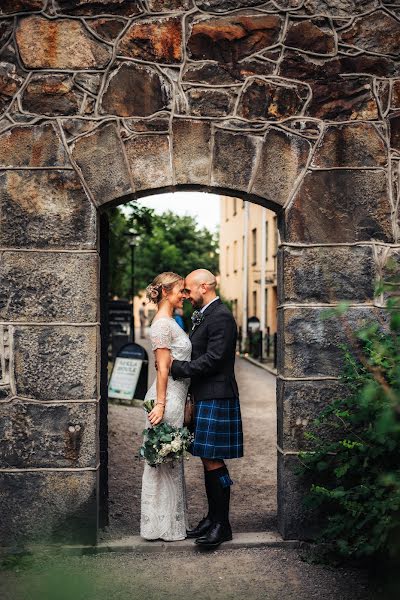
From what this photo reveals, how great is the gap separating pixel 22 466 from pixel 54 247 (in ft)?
4.79

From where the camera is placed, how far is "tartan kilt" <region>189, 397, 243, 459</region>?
177 inches

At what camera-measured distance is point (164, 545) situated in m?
4.53

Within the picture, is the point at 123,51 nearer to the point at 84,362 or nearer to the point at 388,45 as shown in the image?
the point at 388,45

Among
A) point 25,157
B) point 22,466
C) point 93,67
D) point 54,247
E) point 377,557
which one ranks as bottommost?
point 377,557

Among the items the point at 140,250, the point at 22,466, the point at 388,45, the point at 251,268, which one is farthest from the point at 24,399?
the point at 140,250

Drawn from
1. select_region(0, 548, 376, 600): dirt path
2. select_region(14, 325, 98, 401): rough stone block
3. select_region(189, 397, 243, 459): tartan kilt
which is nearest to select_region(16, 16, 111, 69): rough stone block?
select_region(14, 325, 98, 401): rough stone block

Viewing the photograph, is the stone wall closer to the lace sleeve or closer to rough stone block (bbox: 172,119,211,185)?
rough stone block (bbox: 172,119,211,185)

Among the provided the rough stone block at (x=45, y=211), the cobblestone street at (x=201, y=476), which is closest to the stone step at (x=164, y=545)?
the cobblestone street at (x=201, y=476)

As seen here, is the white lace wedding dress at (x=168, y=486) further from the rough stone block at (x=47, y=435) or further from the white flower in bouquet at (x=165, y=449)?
the rough stone block at (x=47, y=435)

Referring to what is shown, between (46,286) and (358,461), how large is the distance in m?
2.27

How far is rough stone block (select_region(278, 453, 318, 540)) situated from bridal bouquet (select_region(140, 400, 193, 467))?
711mm

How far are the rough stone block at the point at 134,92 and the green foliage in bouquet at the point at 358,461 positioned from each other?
1910 mm

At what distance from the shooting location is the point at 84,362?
4516 millimetres

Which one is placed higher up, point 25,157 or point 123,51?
point 123,51
